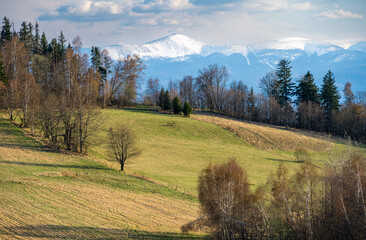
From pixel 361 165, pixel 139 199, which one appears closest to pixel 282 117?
pixel 139 199

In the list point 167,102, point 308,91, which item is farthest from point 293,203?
point 308,91

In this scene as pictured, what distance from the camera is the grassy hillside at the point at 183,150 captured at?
1500 inches

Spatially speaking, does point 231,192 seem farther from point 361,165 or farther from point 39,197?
point 39,197

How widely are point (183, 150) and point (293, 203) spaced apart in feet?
109

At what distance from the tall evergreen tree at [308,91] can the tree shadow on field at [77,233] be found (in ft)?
240

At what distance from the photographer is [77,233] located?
19.5 m

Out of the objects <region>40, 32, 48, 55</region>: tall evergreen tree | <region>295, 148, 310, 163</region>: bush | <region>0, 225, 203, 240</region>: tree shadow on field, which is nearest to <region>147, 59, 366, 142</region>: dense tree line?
<region>295, 148, 310, 163</region>: bush

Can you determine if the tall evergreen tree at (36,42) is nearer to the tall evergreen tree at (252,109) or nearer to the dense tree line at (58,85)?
the dense tree line at (58,85)

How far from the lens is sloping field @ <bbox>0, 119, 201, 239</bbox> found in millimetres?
20188

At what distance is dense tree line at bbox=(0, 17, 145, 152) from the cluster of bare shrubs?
28015 millimetres

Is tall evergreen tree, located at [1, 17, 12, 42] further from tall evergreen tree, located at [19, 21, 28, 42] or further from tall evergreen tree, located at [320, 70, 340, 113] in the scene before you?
tall evergreen tree, located at [320, 70, 340, 113]

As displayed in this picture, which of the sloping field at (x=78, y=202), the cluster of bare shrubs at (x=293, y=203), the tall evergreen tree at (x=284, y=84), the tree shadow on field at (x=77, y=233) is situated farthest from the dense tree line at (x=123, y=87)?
the cluster of bare shrubs at (x=293, y=203)

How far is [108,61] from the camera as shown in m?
83.8

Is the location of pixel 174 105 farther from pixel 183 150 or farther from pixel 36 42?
pixel 36 42
